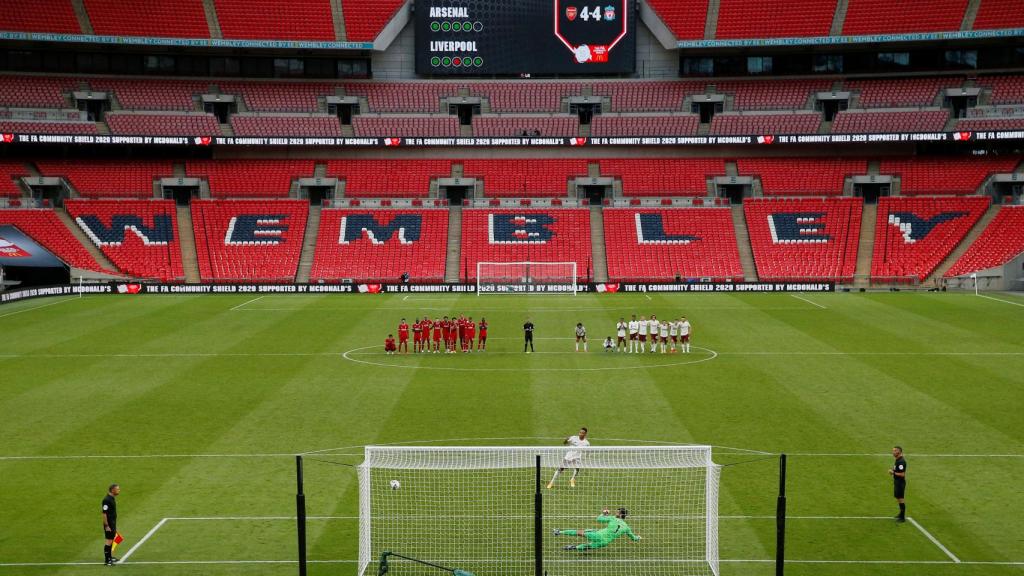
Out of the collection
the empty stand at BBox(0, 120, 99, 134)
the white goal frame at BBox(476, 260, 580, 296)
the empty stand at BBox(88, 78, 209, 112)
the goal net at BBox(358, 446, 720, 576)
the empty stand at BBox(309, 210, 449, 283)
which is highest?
the empty stand at BBox(88, 78, 209, 112)

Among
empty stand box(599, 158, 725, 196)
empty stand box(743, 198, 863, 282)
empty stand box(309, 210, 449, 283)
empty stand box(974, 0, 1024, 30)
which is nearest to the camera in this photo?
empty stand box(743, 198, 863, 282)

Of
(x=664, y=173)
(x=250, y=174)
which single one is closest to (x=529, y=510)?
(x=664, y=173)

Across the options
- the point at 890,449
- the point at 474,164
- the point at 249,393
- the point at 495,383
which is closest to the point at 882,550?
the point at 890,449

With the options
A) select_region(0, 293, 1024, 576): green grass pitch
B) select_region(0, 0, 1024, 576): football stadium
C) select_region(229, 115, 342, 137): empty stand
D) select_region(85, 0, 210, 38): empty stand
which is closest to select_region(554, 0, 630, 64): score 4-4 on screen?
select_region(0, 0, 1024, 576): football stadium

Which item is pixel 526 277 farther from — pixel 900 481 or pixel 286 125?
pixel 900 481

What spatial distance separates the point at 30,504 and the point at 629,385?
17.3 m

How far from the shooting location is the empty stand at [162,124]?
68.7m

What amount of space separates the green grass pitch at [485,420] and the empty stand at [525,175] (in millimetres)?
24400

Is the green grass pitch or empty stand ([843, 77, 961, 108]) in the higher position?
empty stand ([843, 77, 961, 108])

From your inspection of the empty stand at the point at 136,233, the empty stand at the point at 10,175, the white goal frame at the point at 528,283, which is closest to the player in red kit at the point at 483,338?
the white goal frame at the point at 528,283

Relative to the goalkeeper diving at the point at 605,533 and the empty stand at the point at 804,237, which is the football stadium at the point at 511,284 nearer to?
the goalkeeper diving at the point at 605,533

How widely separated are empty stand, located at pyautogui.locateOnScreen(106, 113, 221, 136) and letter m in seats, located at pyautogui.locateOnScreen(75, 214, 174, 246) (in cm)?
669

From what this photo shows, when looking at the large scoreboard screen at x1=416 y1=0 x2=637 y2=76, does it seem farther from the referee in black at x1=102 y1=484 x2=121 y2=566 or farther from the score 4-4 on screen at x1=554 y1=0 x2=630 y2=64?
the referee in black at x1=102 y1=484 x2=121 y2=566

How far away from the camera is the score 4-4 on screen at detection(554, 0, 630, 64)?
7031 centimetres
